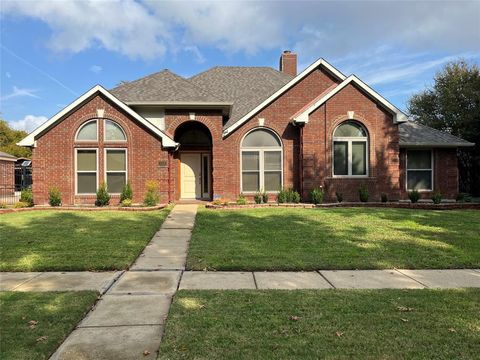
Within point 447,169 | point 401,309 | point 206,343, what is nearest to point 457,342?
point 401,309

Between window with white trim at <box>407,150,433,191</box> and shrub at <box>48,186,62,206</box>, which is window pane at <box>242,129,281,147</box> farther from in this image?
shrub at <box>48,186,62,206</box>

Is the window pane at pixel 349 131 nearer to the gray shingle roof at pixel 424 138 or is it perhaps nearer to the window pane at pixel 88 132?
the gray shingle roof at pixel 424 138

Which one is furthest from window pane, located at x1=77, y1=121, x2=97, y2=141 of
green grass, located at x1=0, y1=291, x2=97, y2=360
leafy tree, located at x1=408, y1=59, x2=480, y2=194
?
leafy tree, located at x1=408, y1=59, x2=480, y2=194

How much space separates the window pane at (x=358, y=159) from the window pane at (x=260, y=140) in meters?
3.32

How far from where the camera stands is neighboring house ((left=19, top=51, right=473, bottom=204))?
16.2 meters

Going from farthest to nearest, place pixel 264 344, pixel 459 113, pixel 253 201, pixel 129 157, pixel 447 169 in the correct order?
pixel 459 113 < pixel 447 169 < pixel 253 201 < pixel 129 157 < pixel 264 344

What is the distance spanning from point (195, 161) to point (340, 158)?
23.2 ft

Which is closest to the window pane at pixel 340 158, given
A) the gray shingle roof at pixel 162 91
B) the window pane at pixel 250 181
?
the window pane at pixel 250 181

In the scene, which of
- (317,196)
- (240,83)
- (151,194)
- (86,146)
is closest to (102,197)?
(151,194)

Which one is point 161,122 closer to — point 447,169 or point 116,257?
point 116,257

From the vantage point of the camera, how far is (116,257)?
293 inches

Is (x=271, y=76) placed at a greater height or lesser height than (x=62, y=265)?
greater

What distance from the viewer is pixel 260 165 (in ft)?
58.5

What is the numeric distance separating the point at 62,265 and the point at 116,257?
3.12ft
